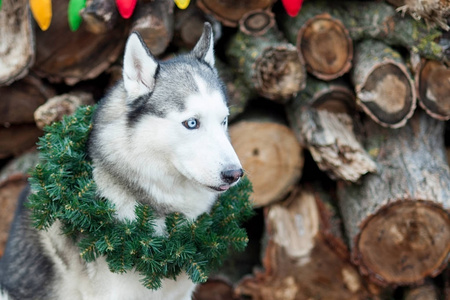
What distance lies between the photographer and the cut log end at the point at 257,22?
355 cm

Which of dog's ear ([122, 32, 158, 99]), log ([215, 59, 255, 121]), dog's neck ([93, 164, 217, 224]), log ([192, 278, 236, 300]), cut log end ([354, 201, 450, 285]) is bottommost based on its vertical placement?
log ([192, 278, 236, 300])

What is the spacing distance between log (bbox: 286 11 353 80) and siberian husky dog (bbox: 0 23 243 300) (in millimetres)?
1057

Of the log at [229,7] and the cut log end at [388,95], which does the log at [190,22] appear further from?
the cut log end at [388,95]

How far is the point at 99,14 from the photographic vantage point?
319cm

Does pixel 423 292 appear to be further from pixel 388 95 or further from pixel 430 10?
pixel 430 10

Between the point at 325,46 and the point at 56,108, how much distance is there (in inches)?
73.8

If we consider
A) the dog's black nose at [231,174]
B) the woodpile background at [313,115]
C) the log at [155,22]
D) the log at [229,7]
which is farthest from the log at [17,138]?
the dog's black nose at [231,174]

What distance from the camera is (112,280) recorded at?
2465 mm

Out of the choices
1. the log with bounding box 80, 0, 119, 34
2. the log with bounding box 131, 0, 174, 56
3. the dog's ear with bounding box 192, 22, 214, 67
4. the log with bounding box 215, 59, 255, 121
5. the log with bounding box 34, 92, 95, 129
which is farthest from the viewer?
the log with bounding box 215, 59, 255, 121

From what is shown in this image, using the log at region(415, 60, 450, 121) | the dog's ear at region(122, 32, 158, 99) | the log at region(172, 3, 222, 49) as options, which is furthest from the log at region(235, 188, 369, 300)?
the dog's ear at region(122, 32, 158, 99)

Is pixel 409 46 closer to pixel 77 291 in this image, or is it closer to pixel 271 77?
pixel 271 77

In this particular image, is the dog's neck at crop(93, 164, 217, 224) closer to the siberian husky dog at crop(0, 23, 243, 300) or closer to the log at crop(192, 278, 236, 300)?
the siberian husky dog at crop(0, 23, 243, 300)

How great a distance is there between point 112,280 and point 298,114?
5.78 ft

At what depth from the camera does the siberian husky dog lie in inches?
89.6
